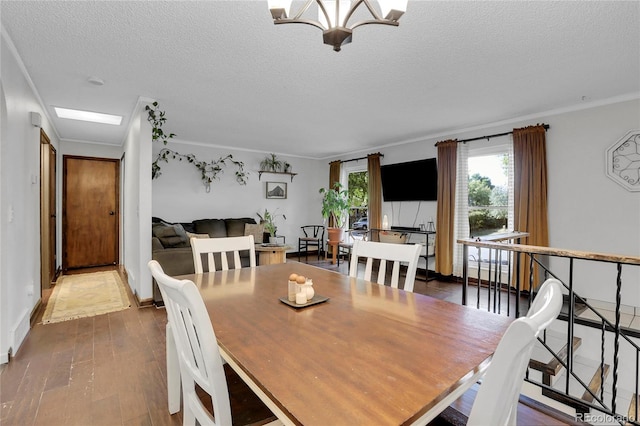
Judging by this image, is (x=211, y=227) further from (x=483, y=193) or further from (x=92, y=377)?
(x=483, y=193)

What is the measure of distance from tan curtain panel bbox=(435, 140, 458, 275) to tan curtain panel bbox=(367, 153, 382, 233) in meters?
1.32

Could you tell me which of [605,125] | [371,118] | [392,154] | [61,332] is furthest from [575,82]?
[61,332]

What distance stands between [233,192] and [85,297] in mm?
3325

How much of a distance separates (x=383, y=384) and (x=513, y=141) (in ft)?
15.0

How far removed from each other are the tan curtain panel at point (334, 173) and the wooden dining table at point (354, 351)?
5.79m

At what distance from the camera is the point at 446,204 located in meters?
5.03

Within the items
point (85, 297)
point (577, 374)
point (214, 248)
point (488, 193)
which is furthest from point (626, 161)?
point (85, 297)

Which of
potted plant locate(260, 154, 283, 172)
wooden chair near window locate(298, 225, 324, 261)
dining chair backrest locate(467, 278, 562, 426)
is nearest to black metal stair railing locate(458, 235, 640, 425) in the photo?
dining chair backrest locate(467, 278, 562, 426)

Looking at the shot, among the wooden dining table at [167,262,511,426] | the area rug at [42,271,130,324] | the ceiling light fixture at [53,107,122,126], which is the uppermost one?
the ceiling light fixture at [53,107,122,126]

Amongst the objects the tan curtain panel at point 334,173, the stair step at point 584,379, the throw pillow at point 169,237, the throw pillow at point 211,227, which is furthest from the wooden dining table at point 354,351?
the tan curtain panel at point 334,173

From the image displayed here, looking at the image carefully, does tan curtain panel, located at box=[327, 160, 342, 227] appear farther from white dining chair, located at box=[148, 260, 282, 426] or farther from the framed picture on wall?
white dining chair, located at box=[148, 260, 282, 426]

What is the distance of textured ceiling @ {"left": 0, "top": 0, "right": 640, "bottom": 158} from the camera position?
201 cm

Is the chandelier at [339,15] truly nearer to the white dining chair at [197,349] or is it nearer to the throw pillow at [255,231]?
the white dining chair at [197,349]

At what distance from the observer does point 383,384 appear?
76 cm
